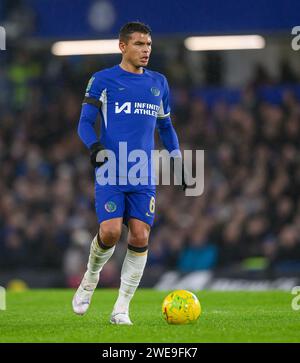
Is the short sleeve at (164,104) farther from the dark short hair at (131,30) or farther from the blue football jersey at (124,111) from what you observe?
the dark short hair at (131,30)

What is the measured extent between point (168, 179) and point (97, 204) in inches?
355

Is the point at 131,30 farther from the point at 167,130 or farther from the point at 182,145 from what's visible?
the point at 182,145

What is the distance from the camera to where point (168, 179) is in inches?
659

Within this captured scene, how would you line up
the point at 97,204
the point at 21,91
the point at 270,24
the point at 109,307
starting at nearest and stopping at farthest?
the point at 97,204
the point at 109,307
the point at 270,24
the point at 21,91

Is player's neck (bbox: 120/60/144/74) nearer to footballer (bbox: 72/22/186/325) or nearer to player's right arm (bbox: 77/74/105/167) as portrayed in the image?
footballer (bbox: 72/22/186/325)

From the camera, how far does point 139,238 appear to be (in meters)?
7.74

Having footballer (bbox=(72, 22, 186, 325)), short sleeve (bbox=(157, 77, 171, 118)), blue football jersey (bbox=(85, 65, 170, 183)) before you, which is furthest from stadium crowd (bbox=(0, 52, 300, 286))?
blue football jersey (bbox=(85, 65, 170, 183))

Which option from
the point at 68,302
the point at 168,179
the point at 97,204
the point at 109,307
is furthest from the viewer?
the point at 168,179

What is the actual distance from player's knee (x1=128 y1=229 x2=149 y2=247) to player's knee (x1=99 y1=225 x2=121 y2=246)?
159 millimetres

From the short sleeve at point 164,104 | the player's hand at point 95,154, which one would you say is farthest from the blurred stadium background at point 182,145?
the player's hand at point 95,154

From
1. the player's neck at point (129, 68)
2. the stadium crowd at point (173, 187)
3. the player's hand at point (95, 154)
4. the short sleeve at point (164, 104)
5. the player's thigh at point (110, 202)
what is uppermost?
the stadium crowd at point (173, 187)

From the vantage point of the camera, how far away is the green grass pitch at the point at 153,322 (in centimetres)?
681
